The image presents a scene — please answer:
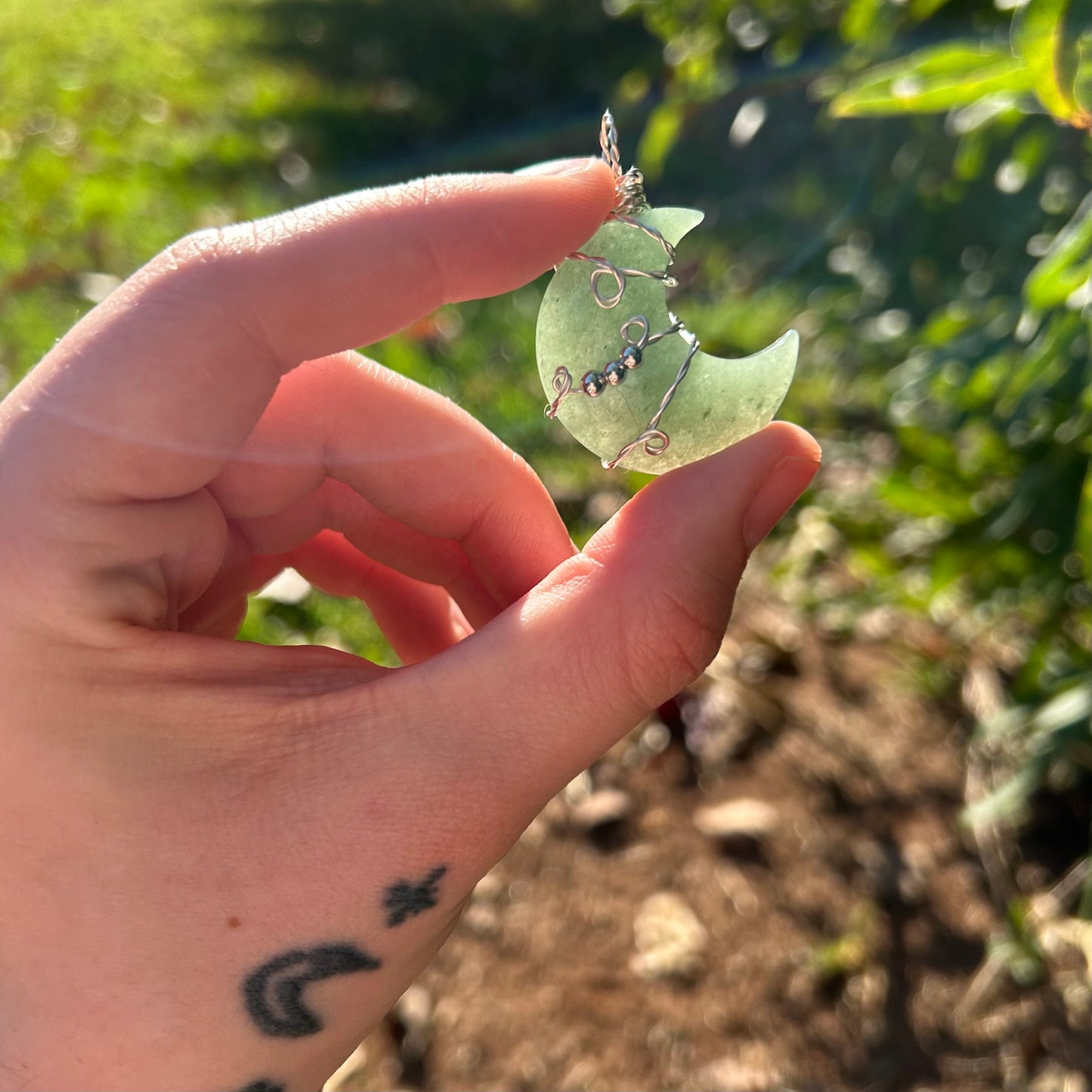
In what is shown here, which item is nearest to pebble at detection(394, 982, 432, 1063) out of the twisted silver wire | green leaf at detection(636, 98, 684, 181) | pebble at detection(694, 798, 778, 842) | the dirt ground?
the dirt ground

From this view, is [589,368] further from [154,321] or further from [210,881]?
[210,881]

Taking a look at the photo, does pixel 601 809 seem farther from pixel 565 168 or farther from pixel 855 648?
pixel 565 168

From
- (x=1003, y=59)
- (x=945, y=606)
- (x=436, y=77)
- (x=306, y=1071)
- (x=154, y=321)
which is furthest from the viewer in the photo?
(x=436, y=77)

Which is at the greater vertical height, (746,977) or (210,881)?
(210,881)

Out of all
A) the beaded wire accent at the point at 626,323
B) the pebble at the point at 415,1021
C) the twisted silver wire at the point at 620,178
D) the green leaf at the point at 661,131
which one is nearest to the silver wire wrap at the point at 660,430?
the beaded wire accent at the point at 626,323

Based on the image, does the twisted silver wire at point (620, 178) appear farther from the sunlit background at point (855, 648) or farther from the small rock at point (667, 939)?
the small rock at point (667, 939)

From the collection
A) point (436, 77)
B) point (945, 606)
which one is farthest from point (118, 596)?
point (436, 77)
